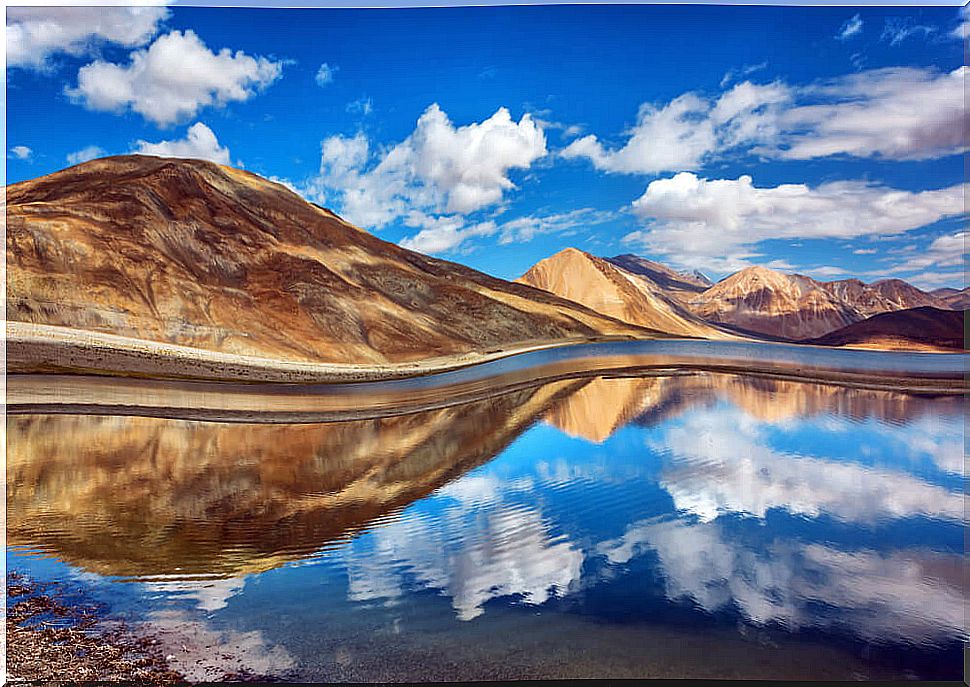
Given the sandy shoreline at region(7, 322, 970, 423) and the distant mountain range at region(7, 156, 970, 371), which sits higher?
the distant mountain range at region(7, 156, 970, 371)

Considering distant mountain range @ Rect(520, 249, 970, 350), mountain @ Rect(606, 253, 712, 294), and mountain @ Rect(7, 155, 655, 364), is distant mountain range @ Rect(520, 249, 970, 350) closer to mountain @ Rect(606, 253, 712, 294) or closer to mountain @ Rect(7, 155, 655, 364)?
mountain @ Rect(606, 253, 712, 294)

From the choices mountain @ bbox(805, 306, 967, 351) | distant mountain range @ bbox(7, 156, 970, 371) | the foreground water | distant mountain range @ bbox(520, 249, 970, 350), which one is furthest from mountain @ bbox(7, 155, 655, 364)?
mountain @ bbox(805, 306, 967, 351)

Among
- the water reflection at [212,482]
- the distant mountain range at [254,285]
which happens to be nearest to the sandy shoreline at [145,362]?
the distant mountain range at [254,285]

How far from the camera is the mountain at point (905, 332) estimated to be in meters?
20.3

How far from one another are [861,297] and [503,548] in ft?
124

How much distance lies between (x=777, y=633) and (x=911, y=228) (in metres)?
13.5

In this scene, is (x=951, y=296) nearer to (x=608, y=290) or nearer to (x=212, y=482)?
(x=212, y=482)

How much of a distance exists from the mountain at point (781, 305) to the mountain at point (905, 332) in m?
6.79

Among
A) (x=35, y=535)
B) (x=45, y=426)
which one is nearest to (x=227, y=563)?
(x=35, y=535)

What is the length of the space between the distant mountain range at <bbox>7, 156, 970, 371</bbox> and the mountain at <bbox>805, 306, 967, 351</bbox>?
12cm

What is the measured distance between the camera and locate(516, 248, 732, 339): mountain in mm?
52719

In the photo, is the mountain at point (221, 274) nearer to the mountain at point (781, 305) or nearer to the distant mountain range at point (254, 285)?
the distant mountain range at point (254, 285)

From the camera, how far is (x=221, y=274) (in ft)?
76.7

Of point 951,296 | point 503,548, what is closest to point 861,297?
point 951,296
